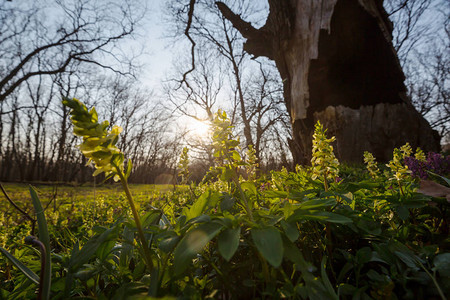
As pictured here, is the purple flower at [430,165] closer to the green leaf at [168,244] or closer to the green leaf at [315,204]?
the green leaf at [315,204]

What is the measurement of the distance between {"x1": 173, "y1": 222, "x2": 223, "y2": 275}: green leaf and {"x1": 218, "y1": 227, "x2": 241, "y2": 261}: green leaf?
0.03 metres

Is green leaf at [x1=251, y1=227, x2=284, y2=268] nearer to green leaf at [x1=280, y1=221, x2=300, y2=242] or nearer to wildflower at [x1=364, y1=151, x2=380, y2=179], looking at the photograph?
green leaf at [x1=280, y1=221, x2=300, y2=242]

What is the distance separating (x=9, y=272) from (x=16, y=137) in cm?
3920

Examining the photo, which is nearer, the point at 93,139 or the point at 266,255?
the point at 266,255

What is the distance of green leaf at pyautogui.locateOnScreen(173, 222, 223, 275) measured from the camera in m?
0.57

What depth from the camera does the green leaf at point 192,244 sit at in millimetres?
570

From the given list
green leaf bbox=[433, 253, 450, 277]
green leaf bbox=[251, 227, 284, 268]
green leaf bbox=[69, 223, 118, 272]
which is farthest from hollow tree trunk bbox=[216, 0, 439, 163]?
green leaf bbox=[69, 223, 118, 272]

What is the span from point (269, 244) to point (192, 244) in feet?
0.68

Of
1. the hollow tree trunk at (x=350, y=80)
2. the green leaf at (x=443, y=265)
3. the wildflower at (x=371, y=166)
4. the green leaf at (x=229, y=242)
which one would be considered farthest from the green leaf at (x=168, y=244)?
the hollow tree trunk at (x=350, y=80)

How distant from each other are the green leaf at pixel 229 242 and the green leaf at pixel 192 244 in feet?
0.10

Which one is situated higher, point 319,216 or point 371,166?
point 371,166

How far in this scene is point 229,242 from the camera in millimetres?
594

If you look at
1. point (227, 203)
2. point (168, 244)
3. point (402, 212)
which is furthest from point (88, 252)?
point (402, 212)

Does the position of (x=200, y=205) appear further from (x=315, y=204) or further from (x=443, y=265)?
(x=443, y=265)
